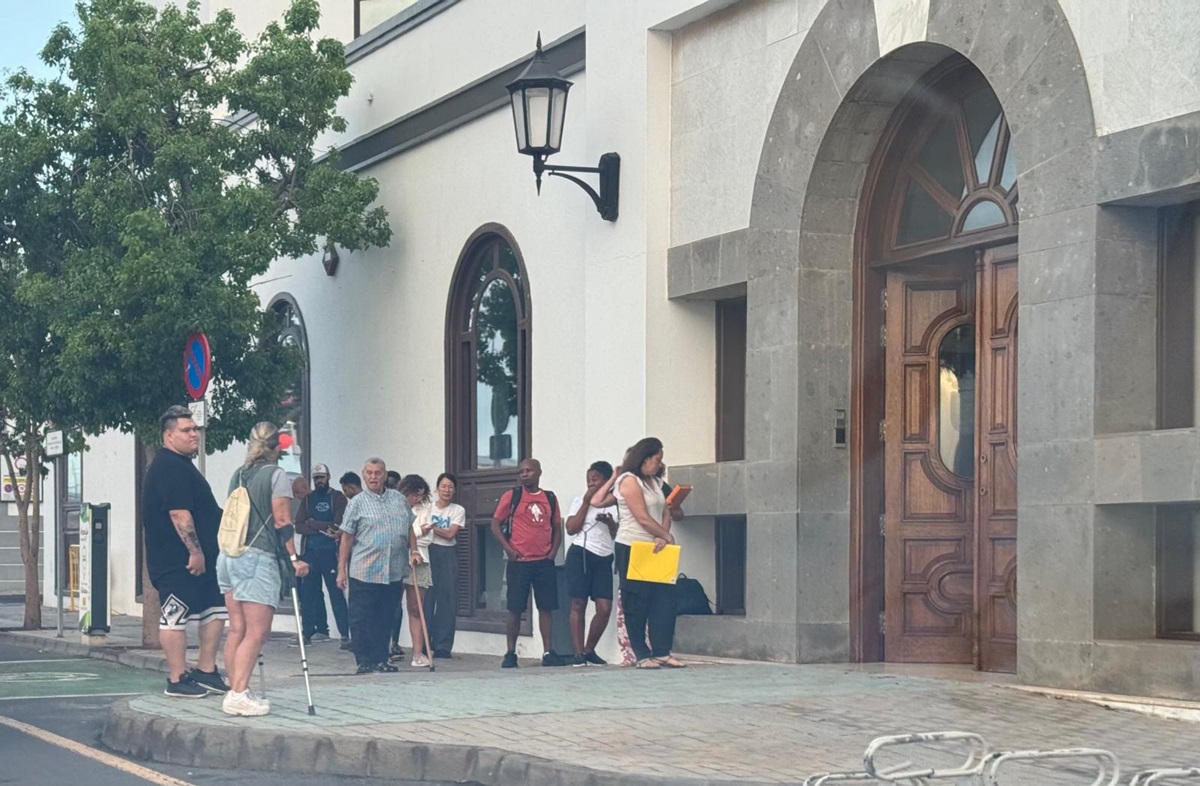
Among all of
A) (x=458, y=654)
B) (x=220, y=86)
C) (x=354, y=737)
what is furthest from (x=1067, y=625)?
(x=220, y=86)

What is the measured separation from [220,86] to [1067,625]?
36.2 feet

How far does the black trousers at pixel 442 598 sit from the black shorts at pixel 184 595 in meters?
4.84

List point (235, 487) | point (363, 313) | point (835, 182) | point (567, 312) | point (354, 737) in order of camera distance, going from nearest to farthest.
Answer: point (354, 737)
point (235, 487)
point (835, 182)
point (567, 312)
point (363, 313)

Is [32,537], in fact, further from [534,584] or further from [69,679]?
[534,584]

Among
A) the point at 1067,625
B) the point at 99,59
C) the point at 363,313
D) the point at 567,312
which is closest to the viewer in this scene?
the point at 1067,625

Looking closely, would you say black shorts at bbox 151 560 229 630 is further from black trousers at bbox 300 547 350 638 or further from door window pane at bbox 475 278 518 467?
black trousers at bbox 300 547 350 638

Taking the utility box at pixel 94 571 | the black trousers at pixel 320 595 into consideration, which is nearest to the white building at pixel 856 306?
the black trousers at pixel 320 595

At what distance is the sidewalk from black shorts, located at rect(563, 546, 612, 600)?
2242mm

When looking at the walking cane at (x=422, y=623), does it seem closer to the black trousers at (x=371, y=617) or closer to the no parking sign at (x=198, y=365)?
the black trousers at (x=371, y=617)

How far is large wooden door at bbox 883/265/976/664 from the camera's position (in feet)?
40.2

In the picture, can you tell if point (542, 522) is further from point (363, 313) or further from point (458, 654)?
point (363, 313)

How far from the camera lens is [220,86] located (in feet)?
59.0

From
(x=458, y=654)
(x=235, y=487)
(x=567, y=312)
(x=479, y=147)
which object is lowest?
(x=458, y=654)

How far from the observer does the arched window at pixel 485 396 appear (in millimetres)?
17484
